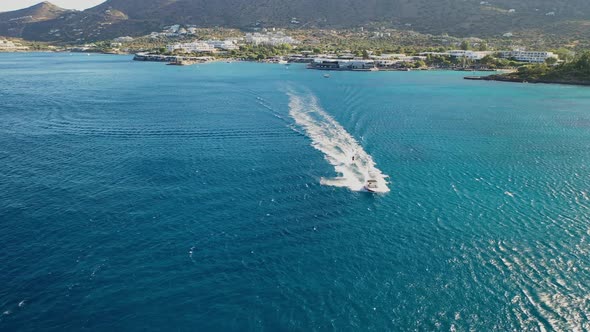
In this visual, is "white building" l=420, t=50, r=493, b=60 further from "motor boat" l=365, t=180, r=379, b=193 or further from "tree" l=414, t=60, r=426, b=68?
"motor boat" l=365, t=180, r=379, b=193

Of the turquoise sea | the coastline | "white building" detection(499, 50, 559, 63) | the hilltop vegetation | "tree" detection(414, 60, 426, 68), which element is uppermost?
"white building" detection(499, 50, 559, 63)

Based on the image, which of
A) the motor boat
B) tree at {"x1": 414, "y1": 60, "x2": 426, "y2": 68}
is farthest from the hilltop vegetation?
the motor boat

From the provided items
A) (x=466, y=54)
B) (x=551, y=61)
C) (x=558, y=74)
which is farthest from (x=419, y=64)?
(x=558, y=74)

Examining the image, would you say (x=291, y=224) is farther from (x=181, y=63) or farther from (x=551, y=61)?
(x=181, y=63)

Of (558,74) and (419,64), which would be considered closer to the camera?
(558,74)

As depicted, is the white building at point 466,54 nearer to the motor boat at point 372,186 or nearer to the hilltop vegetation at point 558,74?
the hilltop vegetation at point 558,74

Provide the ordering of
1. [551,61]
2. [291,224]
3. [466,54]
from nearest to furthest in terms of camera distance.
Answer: [291,224] → [551,61] → [466,54]

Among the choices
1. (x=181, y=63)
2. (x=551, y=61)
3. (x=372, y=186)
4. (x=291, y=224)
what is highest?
(x=181, y=63)

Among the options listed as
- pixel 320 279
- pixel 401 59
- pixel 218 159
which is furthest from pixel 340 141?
pixel 401 59
